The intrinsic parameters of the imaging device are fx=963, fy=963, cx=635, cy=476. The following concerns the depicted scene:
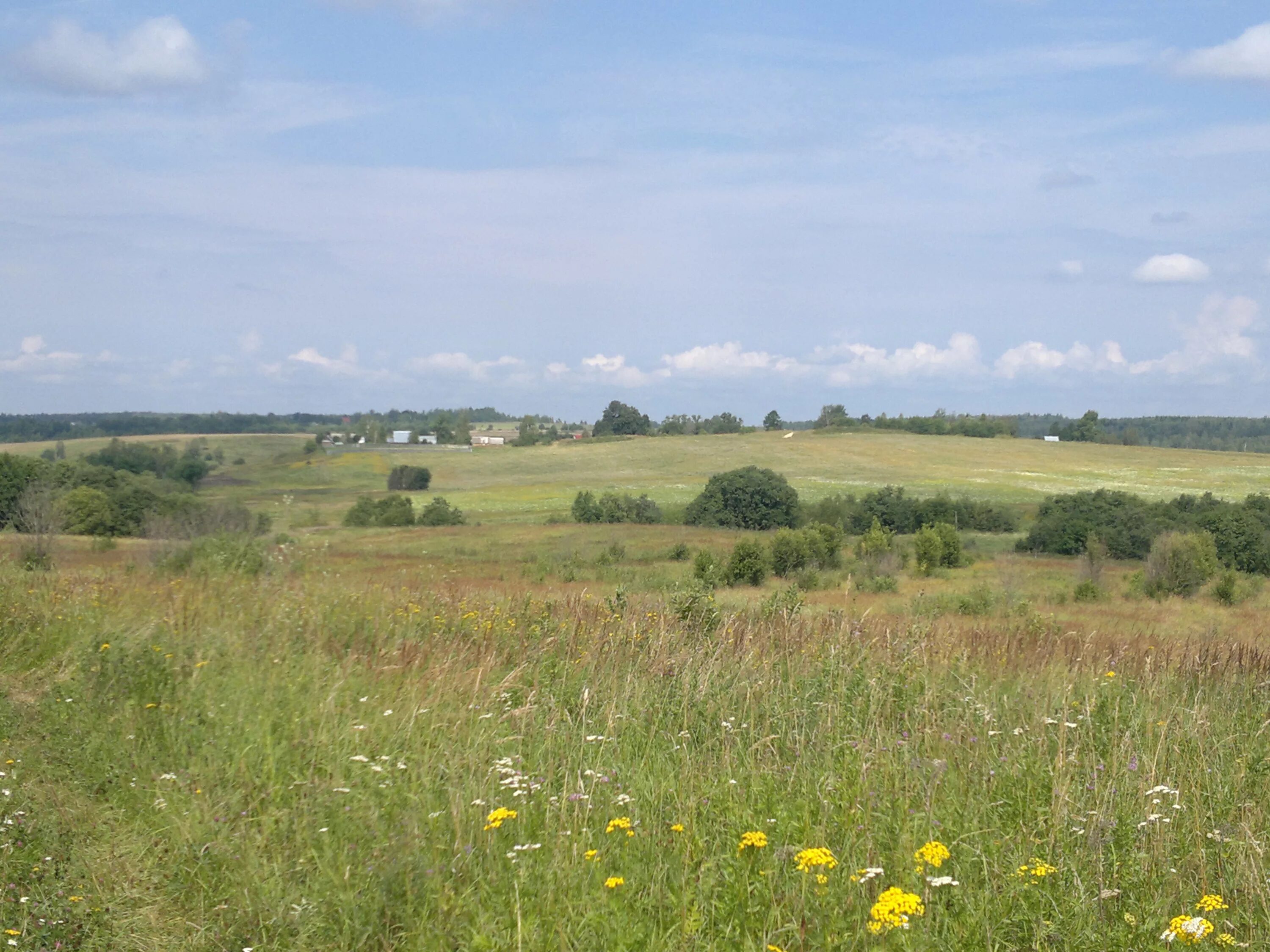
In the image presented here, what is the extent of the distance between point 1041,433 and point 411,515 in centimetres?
8081

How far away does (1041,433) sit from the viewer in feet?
353

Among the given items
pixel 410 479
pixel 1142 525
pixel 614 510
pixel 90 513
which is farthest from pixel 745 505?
pixel 90 513

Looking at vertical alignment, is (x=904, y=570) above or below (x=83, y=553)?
below

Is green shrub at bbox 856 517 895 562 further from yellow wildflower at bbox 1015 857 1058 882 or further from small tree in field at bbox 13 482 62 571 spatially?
yellow wildflower at bbox 1015 857 1058 882

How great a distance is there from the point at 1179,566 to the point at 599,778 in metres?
36.6

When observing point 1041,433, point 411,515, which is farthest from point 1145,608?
point 1041,433

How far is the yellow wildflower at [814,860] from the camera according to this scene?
3023 mm

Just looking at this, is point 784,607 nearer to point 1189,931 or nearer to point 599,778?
point 599,778

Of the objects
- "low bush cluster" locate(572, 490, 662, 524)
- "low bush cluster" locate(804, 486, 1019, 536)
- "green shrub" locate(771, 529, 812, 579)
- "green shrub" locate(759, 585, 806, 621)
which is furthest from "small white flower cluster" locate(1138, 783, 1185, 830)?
"low bush cluster" locate(572, 490, 662, 524)

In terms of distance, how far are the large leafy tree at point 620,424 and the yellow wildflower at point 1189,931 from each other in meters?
89.7

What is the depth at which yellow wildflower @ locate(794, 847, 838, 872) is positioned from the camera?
3.02 meters

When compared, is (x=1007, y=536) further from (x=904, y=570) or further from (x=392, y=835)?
(x=392, y=835)

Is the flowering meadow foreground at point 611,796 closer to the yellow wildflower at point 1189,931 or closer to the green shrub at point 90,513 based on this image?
the yellow wildflower at point 1189,931

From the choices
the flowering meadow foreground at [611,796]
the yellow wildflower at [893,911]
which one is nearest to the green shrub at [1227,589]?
the flowering meadow foreground at [611,796]
